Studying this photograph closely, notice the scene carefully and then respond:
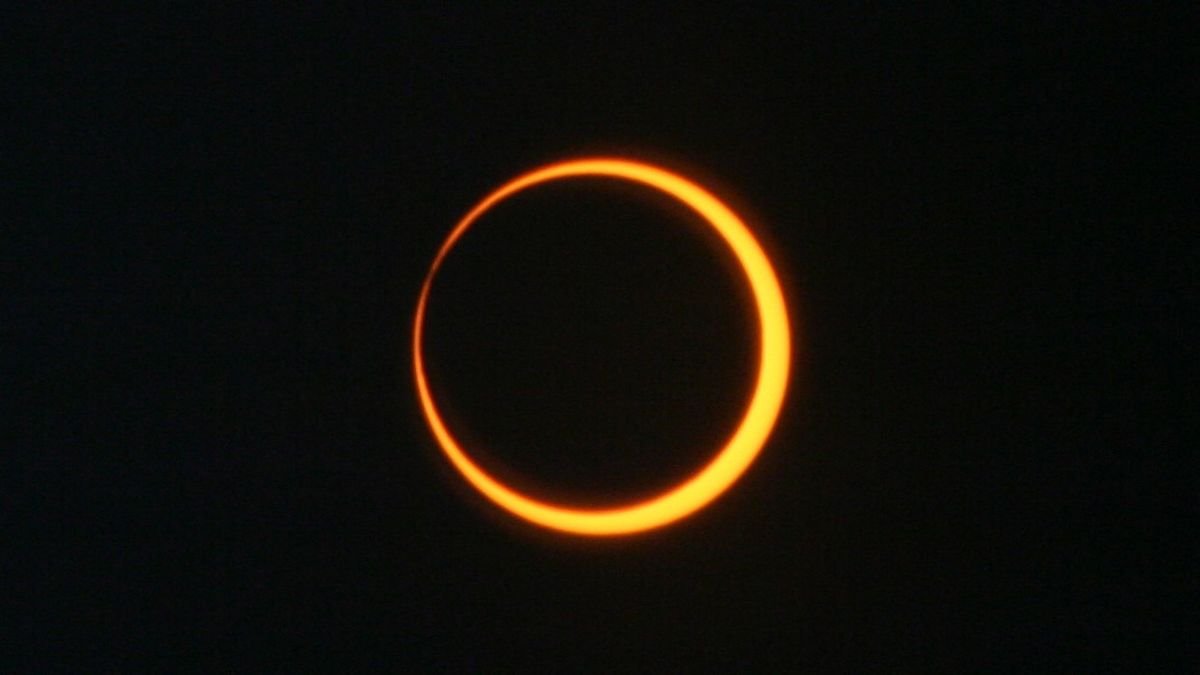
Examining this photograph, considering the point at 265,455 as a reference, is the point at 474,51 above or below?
above

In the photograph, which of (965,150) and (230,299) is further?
(230,299)

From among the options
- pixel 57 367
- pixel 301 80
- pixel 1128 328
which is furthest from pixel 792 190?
pixel 57 367

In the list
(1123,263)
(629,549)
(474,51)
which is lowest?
(629,549)

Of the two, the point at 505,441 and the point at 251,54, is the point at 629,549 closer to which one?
the point at 505,441
